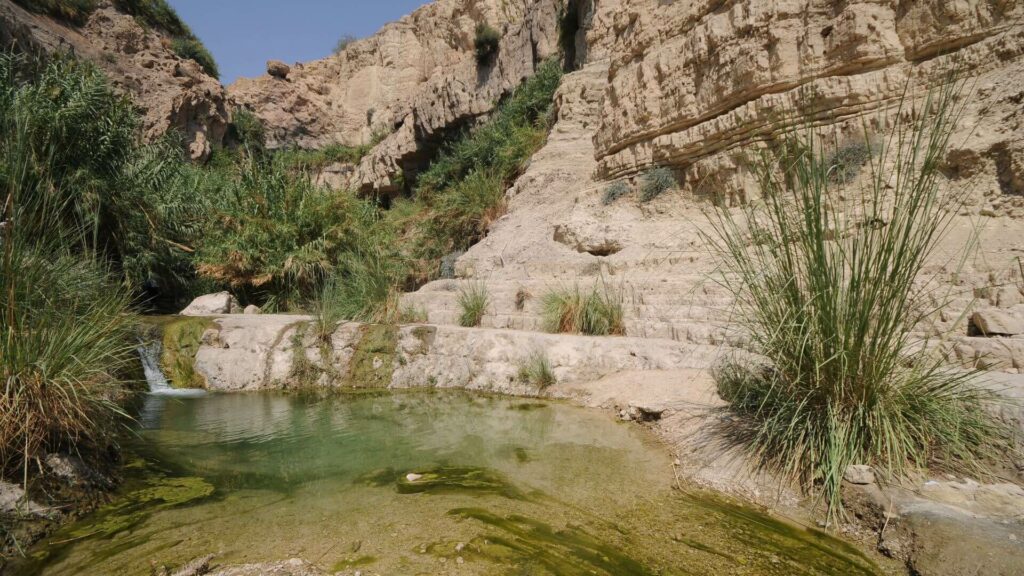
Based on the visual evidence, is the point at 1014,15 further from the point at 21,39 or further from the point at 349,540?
the point at 21,39

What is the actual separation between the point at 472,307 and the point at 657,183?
4269mm

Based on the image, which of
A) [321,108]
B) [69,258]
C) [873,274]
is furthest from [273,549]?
[321,108]

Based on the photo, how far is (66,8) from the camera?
1912cm

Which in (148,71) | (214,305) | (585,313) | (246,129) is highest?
(148,71)

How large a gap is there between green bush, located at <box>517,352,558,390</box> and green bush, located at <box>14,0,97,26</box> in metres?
24.8

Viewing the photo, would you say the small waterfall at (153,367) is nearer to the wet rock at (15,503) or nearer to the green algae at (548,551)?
the wet rock at (15,503)

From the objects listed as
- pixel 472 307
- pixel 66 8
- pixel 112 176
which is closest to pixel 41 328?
pixel 472 307

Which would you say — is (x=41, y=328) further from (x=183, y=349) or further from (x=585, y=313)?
(x=585, y=313)

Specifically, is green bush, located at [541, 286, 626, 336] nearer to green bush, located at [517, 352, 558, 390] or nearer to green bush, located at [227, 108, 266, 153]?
green bush, located at [517, 352, 558, 390]

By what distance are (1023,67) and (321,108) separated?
3430cm

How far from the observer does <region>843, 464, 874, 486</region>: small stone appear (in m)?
2.12

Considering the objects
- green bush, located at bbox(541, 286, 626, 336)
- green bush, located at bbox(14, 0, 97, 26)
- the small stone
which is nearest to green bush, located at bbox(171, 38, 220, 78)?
green bush, located at bbox(14, 0, 97, 26)

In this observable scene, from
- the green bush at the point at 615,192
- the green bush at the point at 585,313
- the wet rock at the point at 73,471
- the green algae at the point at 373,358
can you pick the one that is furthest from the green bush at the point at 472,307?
the wet rock at the point at 73,471

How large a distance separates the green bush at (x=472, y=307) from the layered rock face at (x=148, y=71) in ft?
57.5
